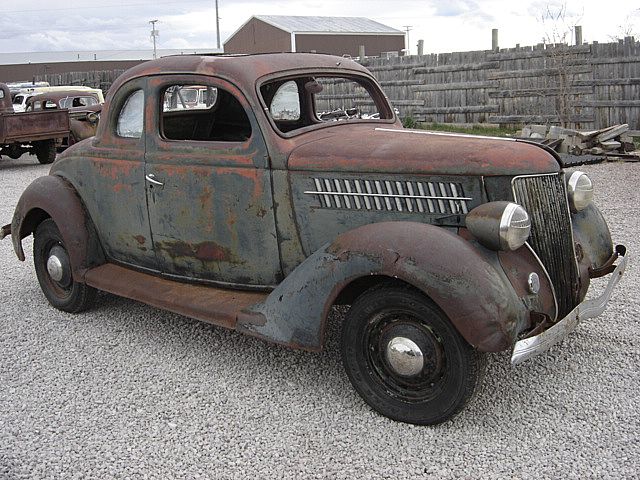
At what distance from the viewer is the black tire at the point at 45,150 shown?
15102 mm

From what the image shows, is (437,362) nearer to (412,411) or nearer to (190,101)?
(412,411)

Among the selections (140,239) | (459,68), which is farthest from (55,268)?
(459,68)

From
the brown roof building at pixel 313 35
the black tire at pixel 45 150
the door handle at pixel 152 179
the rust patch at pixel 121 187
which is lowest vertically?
the rust patch at pixel 121 187

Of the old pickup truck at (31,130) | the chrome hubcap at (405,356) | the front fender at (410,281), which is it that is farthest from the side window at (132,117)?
the old pickup truck at (31,130)

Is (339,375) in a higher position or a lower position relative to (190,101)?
lower

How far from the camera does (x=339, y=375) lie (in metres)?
4.06

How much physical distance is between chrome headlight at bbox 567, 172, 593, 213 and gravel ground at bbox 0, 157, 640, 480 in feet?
2.96

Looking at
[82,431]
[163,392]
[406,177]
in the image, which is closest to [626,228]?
[406,177]

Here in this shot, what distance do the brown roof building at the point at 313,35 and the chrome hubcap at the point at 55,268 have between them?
103 feet

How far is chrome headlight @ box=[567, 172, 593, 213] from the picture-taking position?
4074 mm

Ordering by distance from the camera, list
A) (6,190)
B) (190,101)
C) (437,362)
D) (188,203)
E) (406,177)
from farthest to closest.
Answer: (6,190) < (190,101) < (188,203) < (406,177) < (437,362)

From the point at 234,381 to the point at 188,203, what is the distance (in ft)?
3.71

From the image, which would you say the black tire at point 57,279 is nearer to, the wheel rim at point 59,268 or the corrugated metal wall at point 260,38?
the wheel rim at point 59,268

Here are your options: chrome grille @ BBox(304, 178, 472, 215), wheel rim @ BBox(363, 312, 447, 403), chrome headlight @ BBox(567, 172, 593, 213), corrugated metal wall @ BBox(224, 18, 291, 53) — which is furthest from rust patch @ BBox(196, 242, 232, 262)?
corrugated metal wall @ BBox(224, 18, 291, 53)
